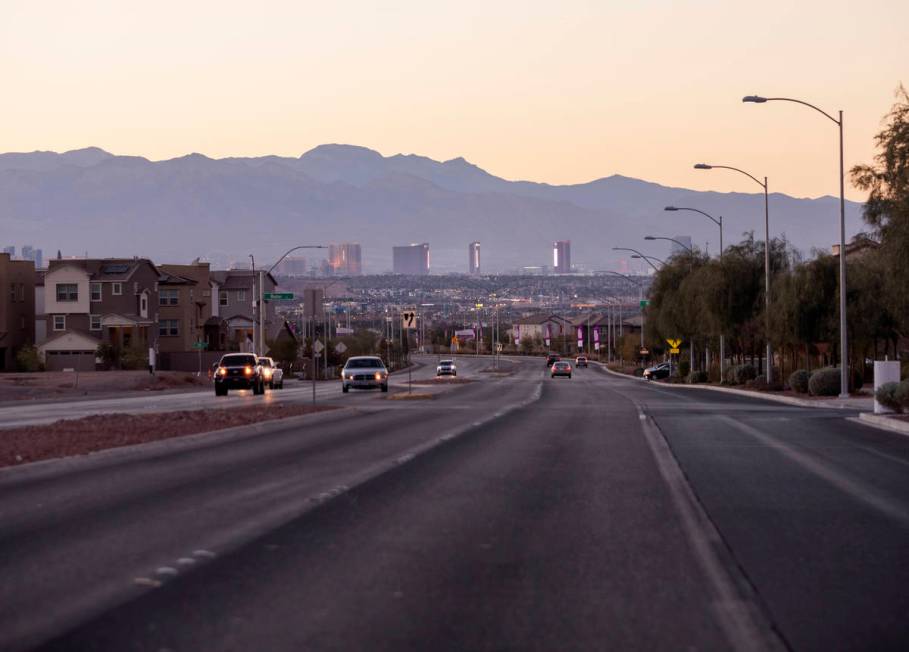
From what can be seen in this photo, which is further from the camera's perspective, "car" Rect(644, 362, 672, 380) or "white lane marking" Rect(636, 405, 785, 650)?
"car" Rect(644, 362, 672, 380)

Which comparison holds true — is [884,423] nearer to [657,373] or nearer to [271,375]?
[271,375]

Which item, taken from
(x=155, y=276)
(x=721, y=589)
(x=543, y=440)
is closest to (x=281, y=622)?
(x=721, y=589)

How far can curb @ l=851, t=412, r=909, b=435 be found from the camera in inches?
1168

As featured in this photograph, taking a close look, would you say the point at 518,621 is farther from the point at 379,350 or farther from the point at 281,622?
the point at 379,350

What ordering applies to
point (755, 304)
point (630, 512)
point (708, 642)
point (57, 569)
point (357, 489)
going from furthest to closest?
point (755, 304) → point (357, 489) → point (630, 512) → point (57, 569) → point (708, 642)

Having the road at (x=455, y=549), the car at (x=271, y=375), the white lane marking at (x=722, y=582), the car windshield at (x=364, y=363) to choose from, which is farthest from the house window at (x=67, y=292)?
the white lane marking at (x=722, y=582)

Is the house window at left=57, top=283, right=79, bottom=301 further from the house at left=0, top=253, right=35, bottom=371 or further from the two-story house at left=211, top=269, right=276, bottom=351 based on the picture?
the two-story house at left=211, top=269, right=276, bottom=351

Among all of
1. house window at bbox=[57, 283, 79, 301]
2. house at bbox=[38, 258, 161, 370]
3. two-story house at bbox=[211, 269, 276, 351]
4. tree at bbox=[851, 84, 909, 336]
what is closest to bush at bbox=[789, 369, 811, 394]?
tree at bbox=[851, 84, 909, 336]

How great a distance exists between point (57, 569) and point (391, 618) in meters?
3.42

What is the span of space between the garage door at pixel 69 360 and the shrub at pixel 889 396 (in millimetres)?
67789

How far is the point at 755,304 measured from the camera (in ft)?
226

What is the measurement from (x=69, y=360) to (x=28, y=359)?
5162 millimetres

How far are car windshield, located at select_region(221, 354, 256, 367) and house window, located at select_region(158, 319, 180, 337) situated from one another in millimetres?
51397

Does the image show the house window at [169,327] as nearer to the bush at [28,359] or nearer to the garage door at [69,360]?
the garage door at [69,360]
